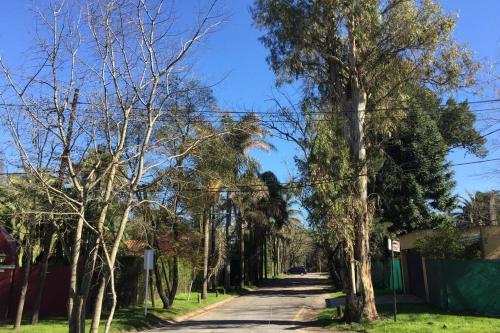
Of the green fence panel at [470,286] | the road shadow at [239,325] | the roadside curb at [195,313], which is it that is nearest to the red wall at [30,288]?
the roadside curb at [195,313]

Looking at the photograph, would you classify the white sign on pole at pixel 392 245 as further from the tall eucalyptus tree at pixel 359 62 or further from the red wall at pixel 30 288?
the red wall at pixel 30 288

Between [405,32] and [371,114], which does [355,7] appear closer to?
[405,32]

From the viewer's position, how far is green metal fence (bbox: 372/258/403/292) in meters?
35.8

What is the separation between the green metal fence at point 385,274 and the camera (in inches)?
1411

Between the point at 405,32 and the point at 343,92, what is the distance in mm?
3331

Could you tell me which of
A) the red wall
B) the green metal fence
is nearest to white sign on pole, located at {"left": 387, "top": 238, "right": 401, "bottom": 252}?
the red wall

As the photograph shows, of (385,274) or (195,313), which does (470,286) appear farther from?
(385,274)

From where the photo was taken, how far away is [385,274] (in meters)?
41.3

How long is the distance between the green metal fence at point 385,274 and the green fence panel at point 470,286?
14434 millimetres

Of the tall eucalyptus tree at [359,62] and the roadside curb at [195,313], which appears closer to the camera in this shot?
the tall eucalyptus tree at [359,62]

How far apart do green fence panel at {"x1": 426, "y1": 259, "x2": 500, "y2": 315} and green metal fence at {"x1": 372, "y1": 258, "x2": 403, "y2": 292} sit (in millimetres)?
14434

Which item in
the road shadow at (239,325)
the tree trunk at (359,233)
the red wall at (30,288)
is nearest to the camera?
the road shadow at (239,325)

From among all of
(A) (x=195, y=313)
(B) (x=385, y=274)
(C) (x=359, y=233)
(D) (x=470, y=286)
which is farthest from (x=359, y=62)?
(B) (x=385, y=274)

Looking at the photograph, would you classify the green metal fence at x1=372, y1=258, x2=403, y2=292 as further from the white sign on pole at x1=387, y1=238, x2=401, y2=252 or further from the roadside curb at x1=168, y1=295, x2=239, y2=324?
the white sign on pole at x1=387, y1=238, x2=401, y2=252
